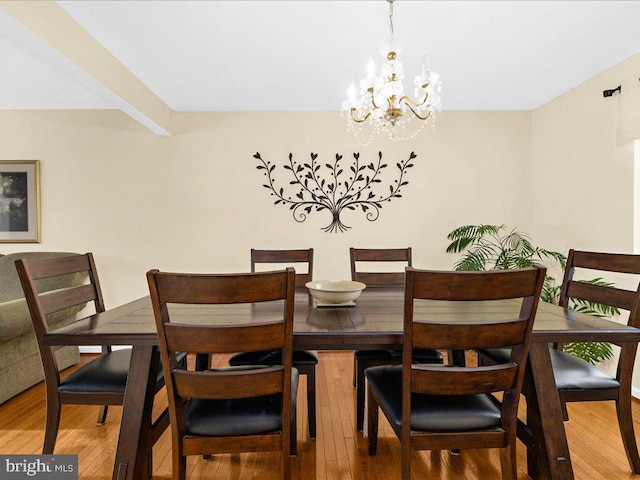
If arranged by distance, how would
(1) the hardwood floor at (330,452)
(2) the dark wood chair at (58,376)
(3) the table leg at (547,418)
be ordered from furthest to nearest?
(1) the hardwood floor at (330,452), (2) the dark wood chair at (58,376), (3) the table leg at (547,418)

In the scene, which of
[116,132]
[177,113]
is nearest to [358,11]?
[177,113]

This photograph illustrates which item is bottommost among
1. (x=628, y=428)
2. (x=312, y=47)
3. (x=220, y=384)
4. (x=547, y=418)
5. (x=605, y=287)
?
(x=628, y=428)

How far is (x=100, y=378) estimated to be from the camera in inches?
67.6

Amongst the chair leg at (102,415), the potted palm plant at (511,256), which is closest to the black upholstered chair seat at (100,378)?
the chair leg at (102,415)

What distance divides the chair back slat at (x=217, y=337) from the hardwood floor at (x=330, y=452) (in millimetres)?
919

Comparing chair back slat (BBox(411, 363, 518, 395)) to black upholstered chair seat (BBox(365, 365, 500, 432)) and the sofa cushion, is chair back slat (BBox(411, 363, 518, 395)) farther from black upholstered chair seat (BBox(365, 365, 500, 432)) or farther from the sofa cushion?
the sofa cushion

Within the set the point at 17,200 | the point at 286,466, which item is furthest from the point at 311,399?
the point at 17,200

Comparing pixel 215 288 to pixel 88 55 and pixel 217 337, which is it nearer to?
pixel 217 337

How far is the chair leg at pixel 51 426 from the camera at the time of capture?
164 centimetres

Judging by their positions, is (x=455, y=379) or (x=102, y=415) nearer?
(x=455, y=379)

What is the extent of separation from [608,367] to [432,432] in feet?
7.90

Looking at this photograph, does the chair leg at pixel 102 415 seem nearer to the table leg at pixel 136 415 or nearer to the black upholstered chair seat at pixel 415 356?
the table leg at pixel 136 415

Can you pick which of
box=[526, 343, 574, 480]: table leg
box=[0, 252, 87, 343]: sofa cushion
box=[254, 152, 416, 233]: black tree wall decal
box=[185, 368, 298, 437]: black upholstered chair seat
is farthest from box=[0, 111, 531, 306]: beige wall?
box=[185, 368, 298, 437]: black upholstered chair seat

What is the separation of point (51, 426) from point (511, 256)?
11.1ft
